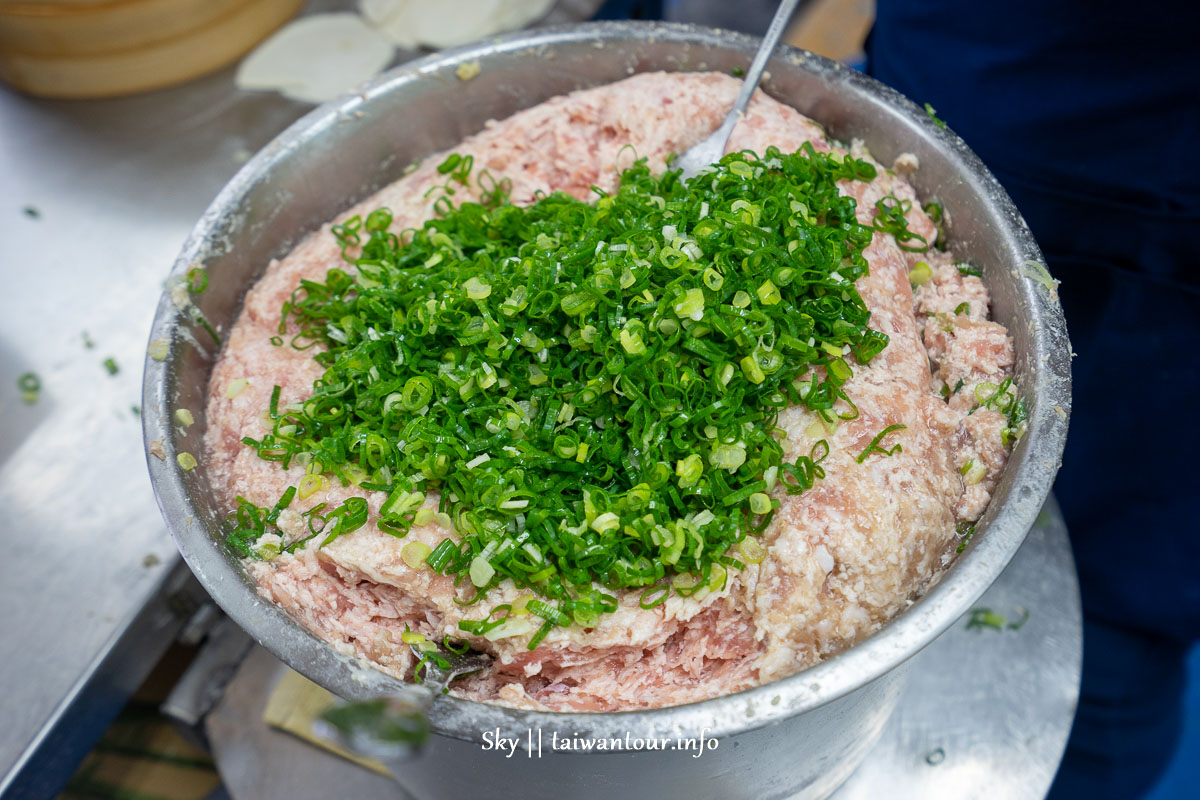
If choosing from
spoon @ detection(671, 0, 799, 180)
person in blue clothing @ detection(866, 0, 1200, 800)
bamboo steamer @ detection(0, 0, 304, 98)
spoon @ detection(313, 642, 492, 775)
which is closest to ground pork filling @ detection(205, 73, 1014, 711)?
spoon @ detection(671, 0, 799, 180)

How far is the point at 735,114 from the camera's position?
6.97 feet

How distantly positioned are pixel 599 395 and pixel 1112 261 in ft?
6.52

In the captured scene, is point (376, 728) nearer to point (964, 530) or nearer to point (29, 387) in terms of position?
point (964, 530)

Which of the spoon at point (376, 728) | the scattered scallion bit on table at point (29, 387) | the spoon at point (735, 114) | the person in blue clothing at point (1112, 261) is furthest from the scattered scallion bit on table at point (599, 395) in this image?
the scattered scallion bit on table at point (29, 387)

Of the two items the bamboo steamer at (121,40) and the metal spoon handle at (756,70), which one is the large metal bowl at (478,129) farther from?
the bamboo steamer at (121,40)

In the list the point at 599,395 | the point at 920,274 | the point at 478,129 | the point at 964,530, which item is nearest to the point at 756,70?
the point at 920,274

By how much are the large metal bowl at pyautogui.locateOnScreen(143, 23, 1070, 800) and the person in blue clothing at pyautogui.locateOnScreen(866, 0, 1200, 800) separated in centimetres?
74

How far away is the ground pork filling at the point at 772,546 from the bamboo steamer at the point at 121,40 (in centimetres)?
210

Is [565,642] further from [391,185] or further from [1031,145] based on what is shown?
[1031,145]

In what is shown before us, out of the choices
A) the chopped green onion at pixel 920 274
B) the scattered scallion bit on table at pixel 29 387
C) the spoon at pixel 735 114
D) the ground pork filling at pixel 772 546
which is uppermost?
the spoon at pixel 735 114

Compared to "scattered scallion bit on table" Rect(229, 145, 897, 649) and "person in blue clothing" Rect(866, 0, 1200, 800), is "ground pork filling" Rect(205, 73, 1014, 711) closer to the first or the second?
"scattered scallion bit on table" Rect(229, 145, 897, 649)

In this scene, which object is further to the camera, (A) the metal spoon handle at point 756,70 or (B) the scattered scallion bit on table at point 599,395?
(A) the metal spoon handle at point 756,70

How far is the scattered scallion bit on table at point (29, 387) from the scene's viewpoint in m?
2.88

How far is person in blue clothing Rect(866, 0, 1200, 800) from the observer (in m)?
2.45
